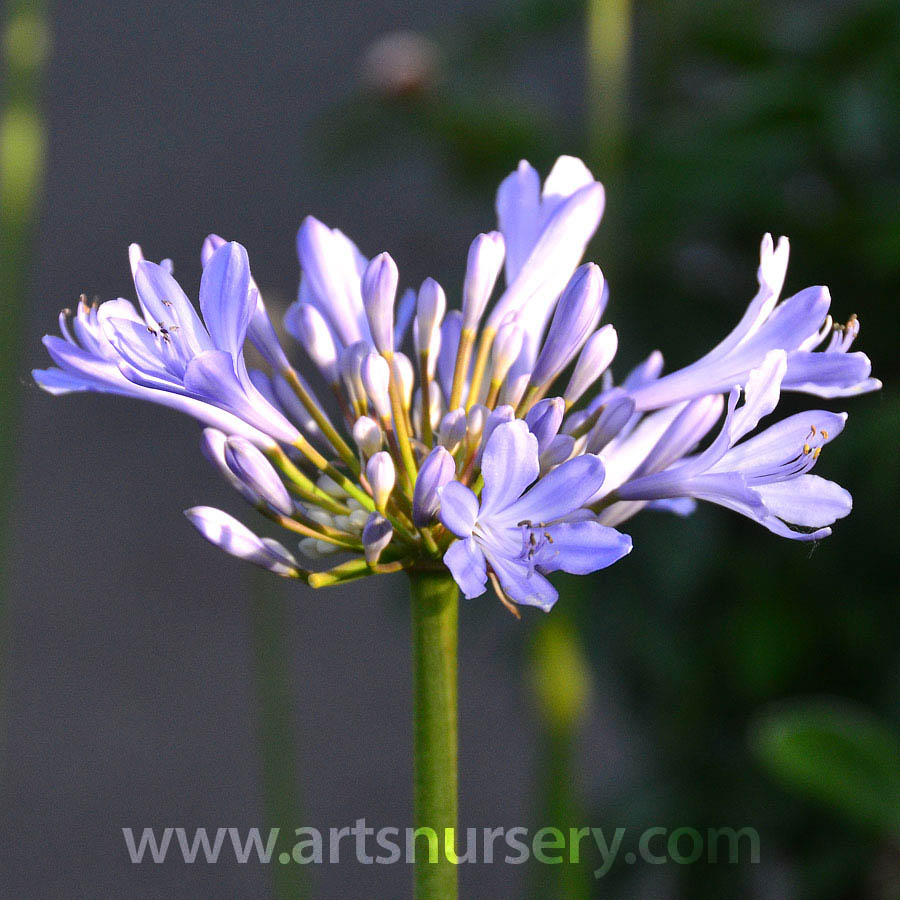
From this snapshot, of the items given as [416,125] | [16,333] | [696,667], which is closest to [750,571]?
[696,667]

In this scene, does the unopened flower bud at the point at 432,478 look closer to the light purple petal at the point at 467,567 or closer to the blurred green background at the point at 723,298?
the light purple petal at the point at 467,567

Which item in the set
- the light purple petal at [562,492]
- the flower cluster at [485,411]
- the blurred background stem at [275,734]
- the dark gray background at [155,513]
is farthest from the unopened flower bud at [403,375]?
the dark gray background at [155,513]

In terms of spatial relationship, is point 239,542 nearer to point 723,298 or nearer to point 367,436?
point 367,436

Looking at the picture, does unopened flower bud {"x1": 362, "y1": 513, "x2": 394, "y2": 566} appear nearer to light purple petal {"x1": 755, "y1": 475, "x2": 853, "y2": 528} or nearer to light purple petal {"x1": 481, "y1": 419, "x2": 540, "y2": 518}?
light purple petal {"x1": 481, "y1": 419, "x2": 540, "y2": 518}

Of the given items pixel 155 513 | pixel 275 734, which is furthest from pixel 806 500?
pixel 155 513

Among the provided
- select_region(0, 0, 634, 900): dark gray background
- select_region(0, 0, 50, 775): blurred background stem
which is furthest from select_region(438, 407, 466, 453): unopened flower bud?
select_region(0, 0, 634, 900): dark gray background

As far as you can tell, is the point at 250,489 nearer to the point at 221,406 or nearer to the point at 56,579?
the point at 221,406
